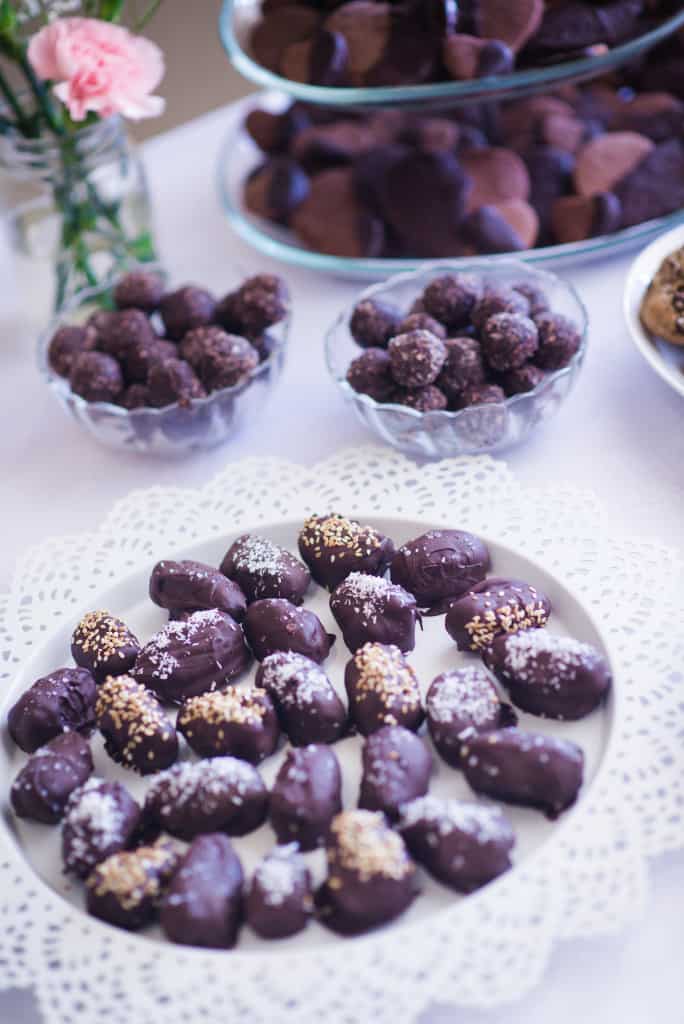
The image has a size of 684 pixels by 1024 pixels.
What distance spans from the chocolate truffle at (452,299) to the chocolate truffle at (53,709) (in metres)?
0.50

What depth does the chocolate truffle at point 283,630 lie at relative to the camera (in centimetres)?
79

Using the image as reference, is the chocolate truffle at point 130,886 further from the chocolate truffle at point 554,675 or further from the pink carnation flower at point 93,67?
the pink carnation flower at point 93,67

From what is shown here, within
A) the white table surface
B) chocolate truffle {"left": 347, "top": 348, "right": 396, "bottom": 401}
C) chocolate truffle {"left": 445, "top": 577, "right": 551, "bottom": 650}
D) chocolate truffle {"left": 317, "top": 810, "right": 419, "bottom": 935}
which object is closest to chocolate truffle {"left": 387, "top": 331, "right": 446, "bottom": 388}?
chocolate truffle {"left": 347, "top": 348, "right": 396, "bottom": 401}

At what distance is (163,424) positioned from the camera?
1.03 meters

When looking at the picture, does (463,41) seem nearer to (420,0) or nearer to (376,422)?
(420,0)

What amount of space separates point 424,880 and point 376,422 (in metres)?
0.48

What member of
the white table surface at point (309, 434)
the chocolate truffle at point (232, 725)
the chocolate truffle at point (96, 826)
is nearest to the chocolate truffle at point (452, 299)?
the white table surface at point (309, 434)

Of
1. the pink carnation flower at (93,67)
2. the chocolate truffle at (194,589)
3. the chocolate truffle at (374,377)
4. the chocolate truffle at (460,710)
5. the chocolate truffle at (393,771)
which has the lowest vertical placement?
the chocolate truffle at (460,710)

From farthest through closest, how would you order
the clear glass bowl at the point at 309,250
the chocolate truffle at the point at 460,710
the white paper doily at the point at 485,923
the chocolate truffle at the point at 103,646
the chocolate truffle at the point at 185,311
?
the clear glass bowl at the point at 309,250 < the chocolate truffle at the point at 185,311 < the chocolate truffle at the point at 103,646 < the chocolate truffle at the point at 460,710 < the white paper doily at the point at 485,923

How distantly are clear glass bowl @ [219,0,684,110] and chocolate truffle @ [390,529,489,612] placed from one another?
1.88 ft

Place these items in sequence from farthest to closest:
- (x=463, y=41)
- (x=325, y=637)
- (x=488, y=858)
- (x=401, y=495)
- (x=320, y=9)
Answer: (x=320, y=9) → (x=463, y=41) → (x=401, y=495) → (x=325, y=637) → (x=488, y=858)

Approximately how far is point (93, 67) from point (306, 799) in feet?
2.57

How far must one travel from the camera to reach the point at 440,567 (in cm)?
83

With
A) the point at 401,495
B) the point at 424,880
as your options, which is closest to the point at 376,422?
the point at 401,495
